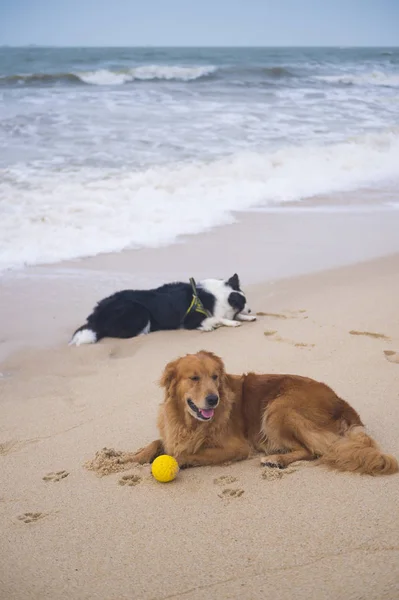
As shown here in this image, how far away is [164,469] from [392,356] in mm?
2587

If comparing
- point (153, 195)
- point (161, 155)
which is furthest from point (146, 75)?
point (153, 195)

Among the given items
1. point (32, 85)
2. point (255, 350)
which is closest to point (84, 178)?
point (255, 350)

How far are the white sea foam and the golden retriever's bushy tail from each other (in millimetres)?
28279

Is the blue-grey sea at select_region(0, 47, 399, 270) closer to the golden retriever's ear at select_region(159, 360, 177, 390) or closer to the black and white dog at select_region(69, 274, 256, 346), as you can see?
the black and white dog at select_region(69, 274, 256, 346)

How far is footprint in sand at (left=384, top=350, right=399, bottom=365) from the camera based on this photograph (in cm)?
568

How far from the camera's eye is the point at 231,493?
12.6ft

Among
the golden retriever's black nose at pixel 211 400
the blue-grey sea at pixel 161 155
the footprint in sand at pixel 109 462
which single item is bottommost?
the footprint in sand at pixel 109 462

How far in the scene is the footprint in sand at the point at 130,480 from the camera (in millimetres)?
4047

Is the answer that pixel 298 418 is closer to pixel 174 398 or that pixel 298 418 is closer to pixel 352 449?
pixel 352 449

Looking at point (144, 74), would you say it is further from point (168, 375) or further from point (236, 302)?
point (168, 375)

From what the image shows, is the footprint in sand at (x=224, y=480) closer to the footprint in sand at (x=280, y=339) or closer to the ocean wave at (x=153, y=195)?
the footprint in sand at (x=280, y=339)

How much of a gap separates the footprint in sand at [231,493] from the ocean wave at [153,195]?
5670 millimetres

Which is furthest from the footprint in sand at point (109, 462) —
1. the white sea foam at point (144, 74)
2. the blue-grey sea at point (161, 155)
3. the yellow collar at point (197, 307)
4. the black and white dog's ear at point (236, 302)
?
the white sea foam at point (144, 74)

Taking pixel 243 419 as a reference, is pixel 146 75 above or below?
above
